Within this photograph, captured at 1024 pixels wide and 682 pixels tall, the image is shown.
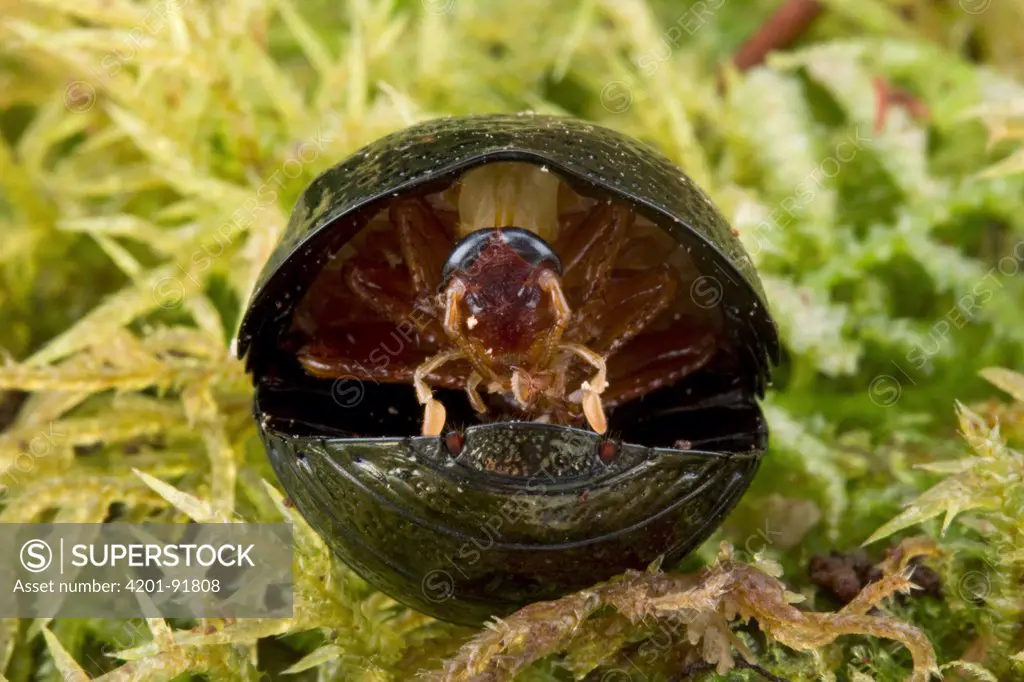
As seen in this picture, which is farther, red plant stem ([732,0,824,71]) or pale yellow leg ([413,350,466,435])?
red plant stem ([732,0,824,71])

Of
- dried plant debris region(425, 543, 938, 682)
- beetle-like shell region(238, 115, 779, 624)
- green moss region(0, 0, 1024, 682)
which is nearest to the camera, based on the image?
beetle-like shell region(238, 115, 779, 624)

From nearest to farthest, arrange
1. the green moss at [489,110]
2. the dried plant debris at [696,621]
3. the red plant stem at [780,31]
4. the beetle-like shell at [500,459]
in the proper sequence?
the beetle-like shell at [500,459] < the dried plant debris at [696,621] < the green moss at [489,110] < the red plant stem at [780,31]

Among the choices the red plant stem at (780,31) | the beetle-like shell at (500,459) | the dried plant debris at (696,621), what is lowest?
the dried plant debris at (696,621)

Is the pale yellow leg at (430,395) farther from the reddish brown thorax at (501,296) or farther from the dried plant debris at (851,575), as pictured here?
the dried plant debris at (851,575)

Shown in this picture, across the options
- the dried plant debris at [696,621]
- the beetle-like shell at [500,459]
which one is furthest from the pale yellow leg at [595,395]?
the dried plant debris at [696,621]

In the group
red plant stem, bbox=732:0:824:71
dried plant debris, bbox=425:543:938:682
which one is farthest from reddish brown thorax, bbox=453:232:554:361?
red plant stem, bbox=732:0:824:71

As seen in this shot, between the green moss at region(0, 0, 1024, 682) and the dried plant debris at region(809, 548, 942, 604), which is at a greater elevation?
the green moss at region(0, 0, 1024, 682)

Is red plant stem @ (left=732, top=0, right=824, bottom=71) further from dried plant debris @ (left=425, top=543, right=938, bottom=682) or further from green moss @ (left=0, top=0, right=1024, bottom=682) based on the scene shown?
dried plant debris @ (left=425, top=543, right=938, bottom=682)
